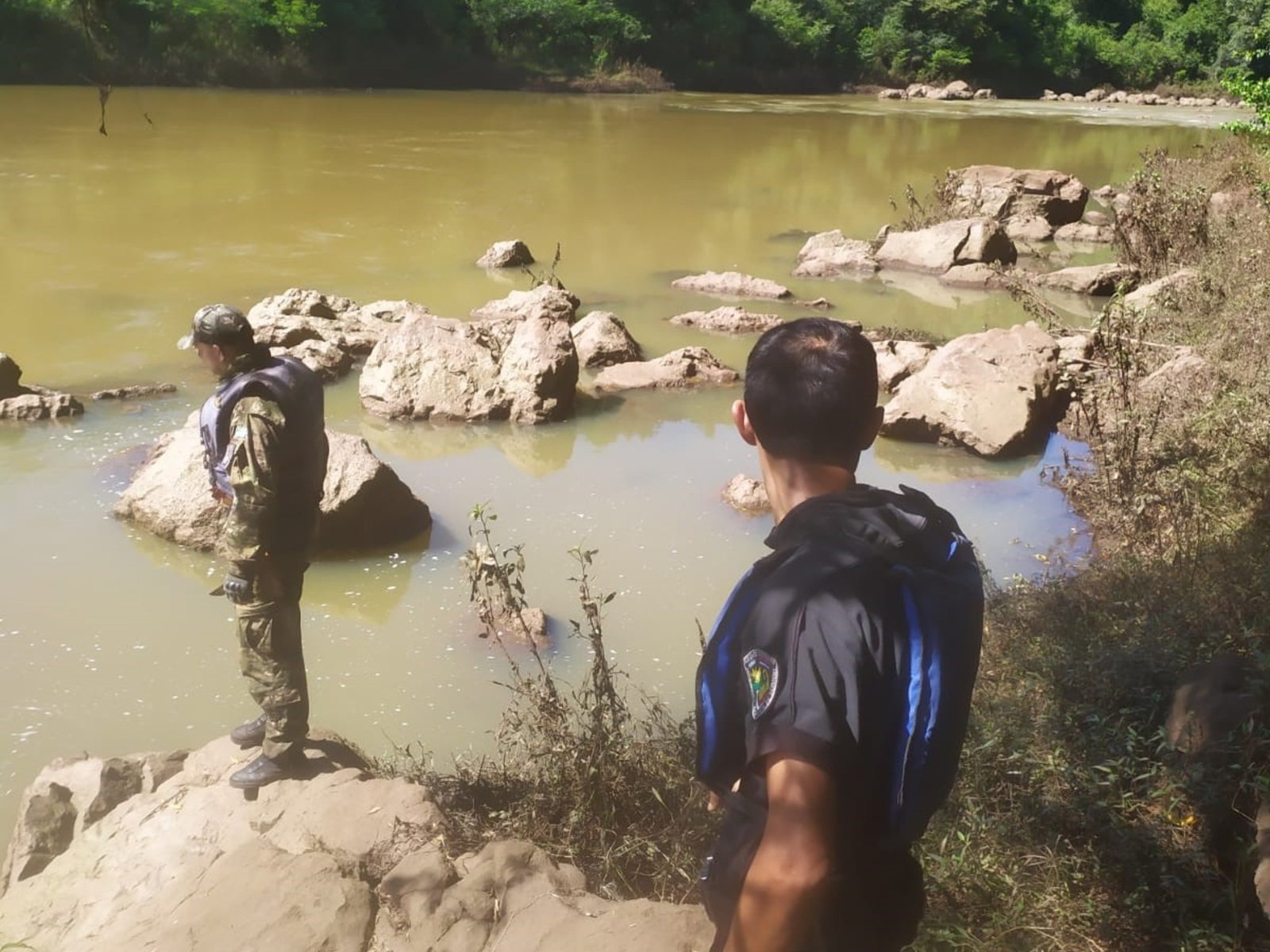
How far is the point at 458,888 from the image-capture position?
340 centimetres

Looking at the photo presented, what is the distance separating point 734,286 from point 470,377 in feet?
15.7

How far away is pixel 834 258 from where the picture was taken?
1473cm

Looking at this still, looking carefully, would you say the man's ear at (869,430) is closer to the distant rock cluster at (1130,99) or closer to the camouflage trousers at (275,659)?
the camouflage trousers at (275,659)

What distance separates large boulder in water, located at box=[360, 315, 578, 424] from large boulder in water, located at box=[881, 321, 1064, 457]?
98.6 inches

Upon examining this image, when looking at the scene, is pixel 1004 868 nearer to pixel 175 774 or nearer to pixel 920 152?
pixel 175 774

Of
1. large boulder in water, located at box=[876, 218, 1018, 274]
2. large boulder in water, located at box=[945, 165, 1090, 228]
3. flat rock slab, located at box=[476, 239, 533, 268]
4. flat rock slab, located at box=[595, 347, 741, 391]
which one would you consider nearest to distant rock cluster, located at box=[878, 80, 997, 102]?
large boulder in water, located at box=[945, 165, 1090, 228]

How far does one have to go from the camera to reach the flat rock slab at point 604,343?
10.4 metres

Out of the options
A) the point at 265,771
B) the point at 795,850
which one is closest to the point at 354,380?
the point at 265,771

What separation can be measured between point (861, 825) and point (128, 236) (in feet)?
49.6

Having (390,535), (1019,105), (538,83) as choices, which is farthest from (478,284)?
(1019,105)

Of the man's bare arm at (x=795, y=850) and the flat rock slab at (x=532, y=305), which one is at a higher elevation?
the man's bare arm at (x=795, y=850)

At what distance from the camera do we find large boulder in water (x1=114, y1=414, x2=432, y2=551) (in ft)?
21.7

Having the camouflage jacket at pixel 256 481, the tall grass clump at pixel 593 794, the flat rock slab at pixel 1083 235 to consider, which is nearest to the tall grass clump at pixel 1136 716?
the tall grass clump at pixel 593 794

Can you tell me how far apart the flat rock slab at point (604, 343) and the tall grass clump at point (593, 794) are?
5941mm
